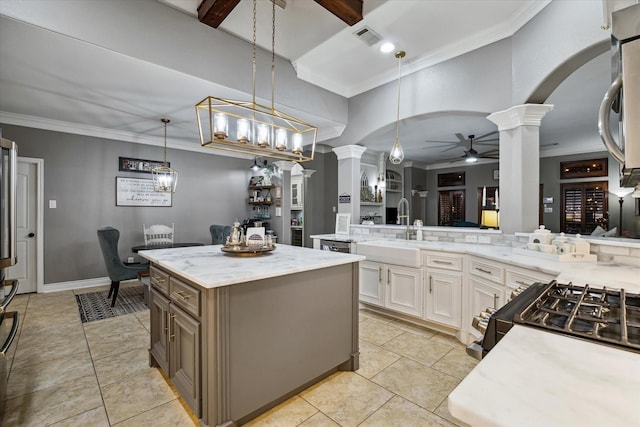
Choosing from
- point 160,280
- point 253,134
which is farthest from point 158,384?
point 253,134

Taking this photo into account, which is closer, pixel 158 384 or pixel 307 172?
pixel 158 384

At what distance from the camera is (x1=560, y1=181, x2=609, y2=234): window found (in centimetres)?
653

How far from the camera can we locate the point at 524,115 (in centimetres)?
280

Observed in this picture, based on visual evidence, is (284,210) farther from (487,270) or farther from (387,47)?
(487,270)

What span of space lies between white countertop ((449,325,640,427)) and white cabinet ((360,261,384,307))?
2.65 meters

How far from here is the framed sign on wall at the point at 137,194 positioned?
16.7ft

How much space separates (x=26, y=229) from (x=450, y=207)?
955 centimetres

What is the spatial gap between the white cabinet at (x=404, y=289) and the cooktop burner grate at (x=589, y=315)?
1955 millimetres

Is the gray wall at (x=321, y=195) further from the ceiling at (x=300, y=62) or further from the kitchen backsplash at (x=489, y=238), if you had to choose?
the ceiling at (x=300, y=62)

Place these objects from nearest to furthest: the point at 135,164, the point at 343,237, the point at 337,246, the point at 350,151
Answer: the point at 337,246, the point at 343,237, the point at 350,151, the point at 135,164

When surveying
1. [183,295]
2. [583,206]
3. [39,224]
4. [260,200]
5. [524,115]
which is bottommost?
[183,295]

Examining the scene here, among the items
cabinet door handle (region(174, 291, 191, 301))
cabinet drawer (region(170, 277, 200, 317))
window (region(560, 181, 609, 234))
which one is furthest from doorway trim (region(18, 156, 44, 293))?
window (region(560, 181, 609, 234))

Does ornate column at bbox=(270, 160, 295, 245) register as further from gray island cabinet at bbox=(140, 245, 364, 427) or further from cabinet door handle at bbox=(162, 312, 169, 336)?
cabinet door handle at bbox=(162, 312, 169, 336)

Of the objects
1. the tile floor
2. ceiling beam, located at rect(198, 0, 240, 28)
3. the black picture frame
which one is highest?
ceiling beam, located at rect(198, 0, 240, 28)
